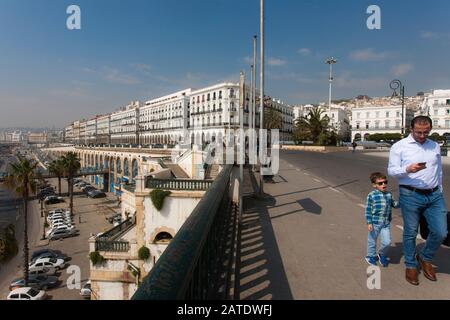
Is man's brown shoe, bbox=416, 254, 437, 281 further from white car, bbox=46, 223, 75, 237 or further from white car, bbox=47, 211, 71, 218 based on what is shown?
white car, bbox=47, 211, 71, 218

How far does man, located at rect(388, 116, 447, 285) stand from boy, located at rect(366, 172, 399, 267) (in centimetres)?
54

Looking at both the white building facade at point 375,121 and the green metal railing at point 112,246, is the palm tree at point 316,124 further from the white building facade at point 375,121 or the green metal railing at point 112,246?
the green metal railing at point 112,246

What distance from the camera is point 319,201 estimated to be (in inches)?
365

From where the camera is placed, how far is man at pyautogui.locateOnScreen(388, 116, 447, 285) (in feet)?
11.6

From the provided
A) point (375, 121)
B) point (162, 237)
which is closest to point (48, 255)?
point (162, 237)

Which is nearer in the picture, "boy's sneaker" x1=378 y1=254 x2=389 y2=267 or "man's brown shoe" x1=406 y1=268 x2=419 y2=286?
"man's brown shoe" x1=406 y1=268 x2=419 y2=286

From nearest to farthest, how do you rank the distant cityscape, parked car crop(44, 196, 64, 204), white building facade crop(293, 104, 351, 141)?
1. parked car crop(44, 196, 64, 204)
2. the distant cityscape
3. white building facade crop(293, 104, 351, 141)

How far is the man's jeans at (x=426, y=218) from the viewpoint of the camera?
3.54m

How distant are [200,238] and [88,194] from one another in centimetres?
6144

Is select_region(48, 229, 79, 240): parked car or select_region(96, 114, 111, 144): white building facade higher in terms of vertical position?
select_region(96, 114, 111, 144): white building facade

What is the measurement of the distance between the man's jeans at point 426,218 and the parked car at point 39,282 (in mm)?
23631

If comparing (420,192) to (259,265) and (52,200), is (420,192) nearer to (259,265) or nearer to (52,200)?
(259,265)

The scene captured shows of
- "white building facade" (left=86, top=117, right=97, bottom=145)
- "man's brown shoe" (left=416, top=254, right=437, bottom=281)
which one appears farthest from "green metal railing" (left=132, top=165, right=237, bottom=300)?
"white building facade" (left=86, top=117, right=97, bottom=145)
